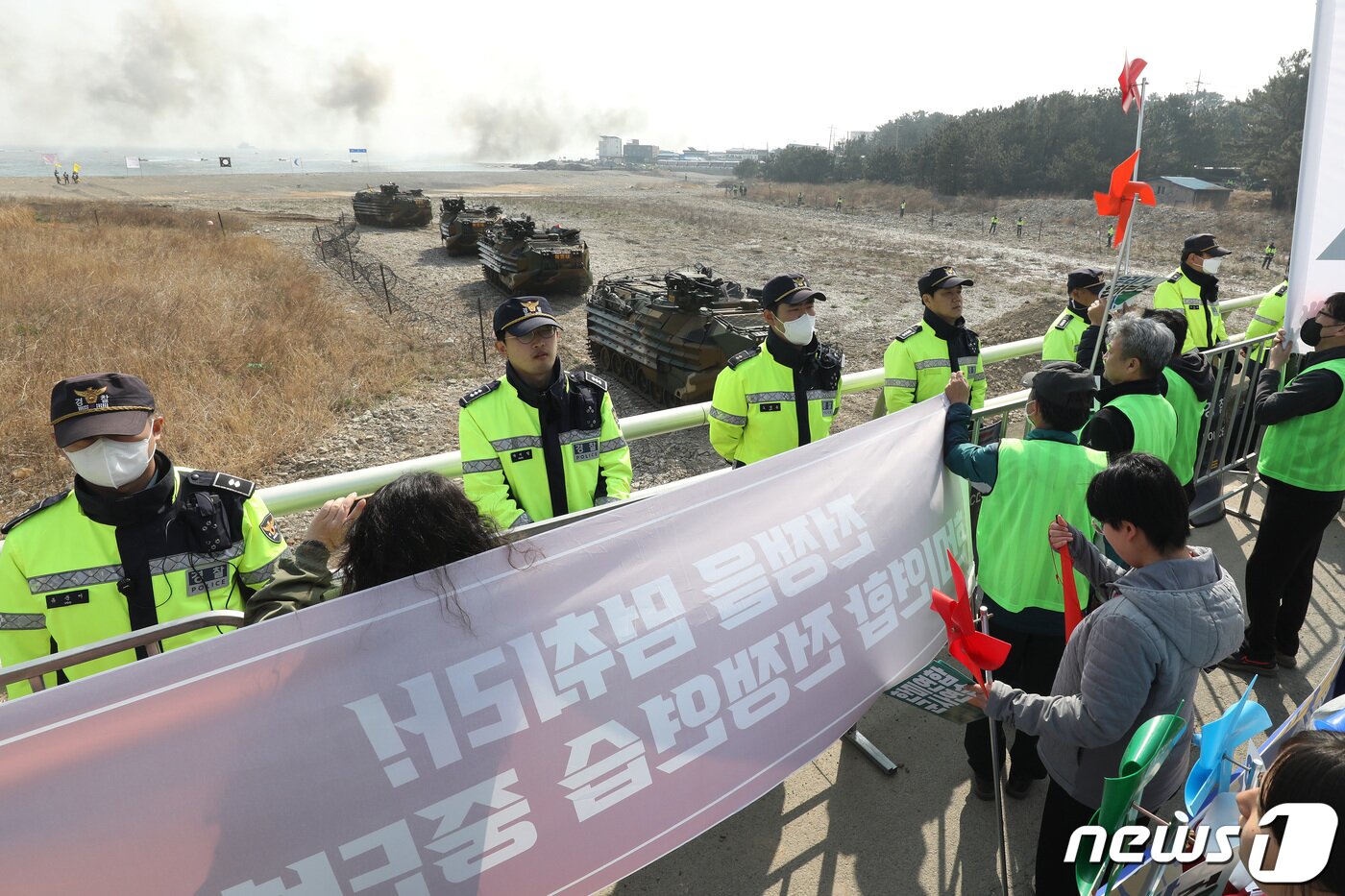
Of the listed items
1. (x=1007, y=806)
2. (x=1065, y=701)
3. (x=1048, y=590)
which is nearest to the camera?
(x=1065, y=701)

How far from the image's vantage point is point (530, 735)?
2252 millimetres

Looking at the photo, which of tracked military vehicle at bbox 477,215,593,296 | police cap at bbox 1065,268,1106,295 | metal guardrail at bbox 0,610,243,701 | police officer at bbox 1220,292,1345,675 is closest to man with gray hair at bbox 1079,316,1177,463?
police officer at bbox 1220,292,1345,675

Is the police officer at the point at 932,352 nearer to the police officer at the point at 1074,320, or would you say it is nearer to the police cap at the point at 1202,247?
the police officer at the point at 1074,320

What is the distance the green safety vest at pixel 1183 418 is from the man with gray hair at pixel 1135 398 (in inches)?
31.4

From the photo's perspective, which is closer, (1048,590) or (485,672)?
(485,672)

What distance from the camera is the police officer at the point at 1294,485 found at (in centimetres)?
411

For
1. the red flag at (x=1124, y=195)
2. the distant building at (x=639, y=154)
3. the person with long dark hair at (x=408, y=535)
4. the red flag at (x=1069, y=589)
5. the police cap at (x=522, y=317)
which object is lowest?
the red flag at (x=1069, y=589)

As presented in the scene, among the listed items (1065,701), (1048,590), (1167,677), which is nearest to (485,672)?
(1065,701)

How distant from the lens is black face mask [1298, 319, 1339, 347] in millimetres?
4234

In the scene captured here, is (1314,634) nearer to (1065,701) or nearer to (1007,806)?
(1007,806)

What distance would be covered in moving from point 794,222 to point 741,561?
46.4 m

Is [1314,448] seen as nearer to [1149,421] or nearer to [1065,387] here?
[1149,421]

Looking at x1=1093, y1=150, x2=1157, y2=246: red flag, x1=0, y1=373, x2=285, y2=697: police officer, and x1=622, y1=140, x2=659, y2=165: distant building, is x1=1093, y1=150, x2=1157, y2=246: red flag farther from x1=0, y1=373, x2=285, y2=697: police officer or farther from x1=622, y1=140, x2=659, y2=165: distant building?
x1=622, y1=140, x2=659, y2=165: distant building

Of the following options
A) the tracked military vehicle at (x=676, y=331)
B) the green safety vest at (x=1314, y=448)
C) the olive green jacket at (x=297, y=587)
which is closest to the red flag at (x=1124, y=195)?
the green safety vest at (x=1314, y=448)
